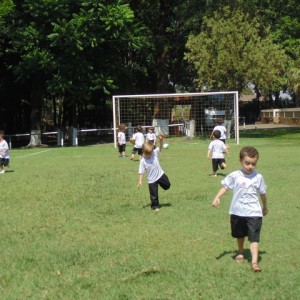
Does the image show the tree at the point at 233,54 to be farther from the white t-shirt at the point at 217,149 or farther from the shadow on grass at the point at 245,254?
the shadow on grass at the point at 245,254

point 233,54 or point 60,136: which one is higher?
point 233,54

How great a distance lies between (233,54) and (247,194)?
3052cm

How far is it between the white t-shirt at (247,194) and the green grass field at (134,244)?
60 centimetres

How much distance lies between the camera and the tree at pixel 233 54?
117 ft

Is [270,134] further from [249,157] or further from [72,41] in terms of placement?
[249,157]

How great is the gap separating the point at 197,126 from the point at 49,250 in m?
31.1

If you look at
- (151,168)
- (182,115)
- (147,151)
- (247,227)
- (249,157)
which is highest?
(182,115)

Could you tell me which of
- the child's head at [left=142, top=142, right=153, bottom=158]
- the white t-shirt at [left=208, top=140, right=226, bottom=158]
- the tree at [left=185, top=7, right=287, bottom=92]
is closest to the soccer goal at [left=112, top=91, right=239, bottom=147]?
the tree at [left=185, top=7, right=287, bottom=92]

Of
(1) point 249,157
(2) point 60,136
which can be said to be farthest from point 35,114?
(1) point 249,157

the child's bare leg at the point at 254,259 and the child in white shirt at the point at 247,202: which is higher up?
the child in white shirt at the point at 247,202

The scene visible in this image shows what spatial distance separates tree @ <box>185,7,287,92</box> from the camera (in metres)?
35.7

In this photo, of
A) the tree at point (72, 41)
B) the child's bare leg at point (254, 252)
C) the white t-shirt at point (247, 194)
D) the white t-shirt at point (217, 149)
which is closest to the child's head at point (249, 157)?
the white t-shirt at point (247, 194)

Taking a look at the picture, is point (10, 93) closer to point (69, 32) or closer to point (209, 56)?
point (69, 32)

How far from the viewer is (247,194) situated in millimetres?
6438
